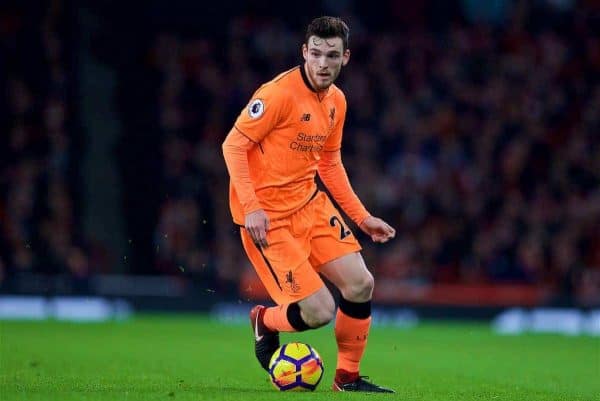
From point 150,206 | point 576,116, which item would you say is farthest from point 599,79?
point 150,206

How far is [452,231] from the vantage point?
18.4 meters

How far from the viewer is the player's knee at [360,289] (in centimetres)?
752

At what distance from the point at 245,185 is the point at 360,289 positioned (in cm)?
98

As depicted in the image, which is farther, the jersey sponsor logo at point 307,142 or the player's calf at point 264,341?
the player's calf at point 264,341

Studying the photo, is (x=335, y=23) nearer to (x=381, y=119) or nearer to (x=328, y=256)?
(x=328, y=256)

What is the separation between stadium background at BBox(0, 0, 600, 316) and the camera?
1784 cm

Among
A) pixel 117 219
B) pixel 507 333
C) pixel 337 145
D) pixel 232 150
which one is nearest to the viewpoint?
pixel 232 150

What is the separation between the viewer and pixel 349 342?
7613 millimetres

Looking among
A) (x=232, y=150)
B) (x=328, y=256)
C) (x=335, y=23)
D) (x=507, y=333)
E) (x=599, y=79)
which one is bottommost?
(x=507, y=333)

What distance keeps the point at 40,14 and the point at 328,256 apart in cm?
1335

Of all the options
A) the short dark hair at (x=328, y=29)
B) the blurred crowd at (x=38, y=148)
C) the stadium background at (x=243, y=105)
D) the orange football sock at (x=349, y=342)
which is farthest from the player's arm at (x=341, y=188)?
the blurred crowd at (x=38, y=148)

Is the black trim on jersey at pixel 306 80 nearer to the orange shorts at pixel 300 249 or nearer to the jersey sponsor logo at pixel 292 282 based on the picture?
the orange shorts at pixel 300 249

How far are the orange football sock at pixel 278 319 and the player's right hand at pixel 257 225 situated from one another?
0.56m

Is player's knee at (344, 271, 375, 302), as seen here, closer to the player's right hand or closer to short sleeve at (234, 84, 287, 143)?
the player's right hand
